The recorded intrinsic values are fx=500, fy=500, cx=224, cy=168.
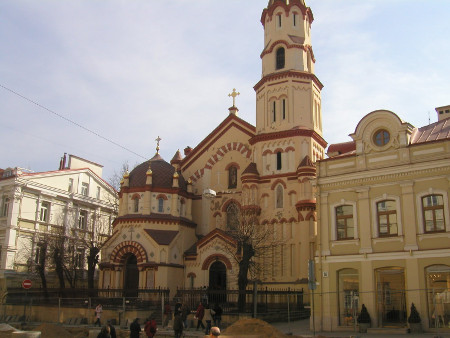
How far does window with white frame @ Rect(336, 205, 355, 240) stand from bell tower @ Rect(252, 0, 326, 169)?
11880 millimetres

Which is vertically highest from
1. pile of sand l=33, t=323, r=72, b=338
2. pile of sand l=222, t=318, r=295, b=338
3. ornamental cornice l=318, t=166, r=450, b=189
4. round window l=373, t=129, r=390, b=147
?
round window l=373, t=129, r=390, b=147

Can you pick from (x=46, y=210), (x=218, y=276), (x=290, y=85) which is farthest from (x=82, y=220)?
(x=290, y=85)

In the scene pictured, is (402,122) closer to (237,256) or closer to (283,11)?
(237,256)

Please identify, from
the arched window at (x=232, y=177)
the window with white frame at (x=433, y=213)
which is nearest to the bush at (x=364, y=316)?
the window with white frame at (x=433, y=213)

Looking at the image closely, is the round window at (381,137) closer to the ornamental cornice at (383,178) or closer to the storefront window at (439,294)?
the ornamental cornice at (383,178)

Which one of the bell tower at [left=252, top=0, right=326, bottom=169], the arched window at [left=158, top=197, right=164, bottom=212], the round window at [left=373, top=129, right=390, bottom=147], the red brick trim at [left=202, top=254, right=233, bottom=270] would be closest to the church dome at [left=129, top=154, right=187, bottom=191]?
the arched window at [left=158, top=197, right=164, bottom=212]

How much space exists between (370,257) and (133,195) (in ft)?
72.4

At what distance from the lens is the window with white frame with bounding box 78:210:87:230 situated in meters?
51.0

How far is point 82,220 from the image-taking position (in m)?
51.8

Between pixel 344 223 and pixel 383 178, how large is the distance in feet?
10.5

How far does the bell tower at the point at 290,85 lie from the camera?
131ft

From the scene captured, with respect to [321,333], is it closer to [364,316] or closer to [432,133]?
[364,316]

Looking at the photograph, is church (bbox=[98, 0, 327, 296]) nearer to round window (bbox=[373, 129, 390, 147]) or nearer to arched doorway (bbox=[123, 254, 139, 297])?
arched doorway (bbox=[123, 254, 139, 297])

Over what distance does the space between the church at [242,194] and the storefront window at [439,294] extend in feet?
41.0
